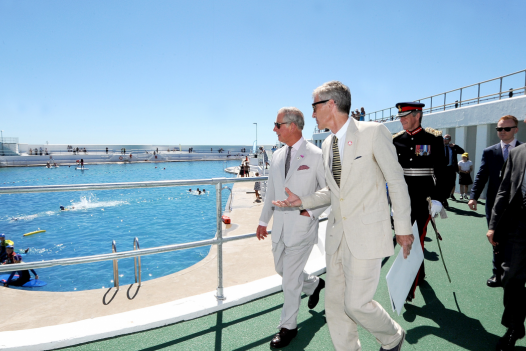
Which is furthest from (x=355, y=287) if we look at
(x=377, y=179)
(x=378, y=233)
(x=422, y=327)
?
(x=422, y=327)

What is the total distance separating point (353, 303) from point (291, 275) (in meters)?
0.74

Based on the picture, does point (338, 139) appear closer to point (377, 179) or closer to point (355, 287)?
point (377, 179)

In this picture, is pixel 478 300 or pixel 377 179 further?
pixel 478 300

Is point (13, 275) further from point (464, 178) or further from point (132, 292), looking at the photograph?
point (464, 178)

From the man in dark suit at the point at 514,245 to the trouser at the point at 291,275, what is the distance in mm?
1468

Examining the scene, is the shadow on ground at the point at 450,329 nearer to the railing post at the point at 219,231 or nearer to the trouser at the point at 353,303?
the trouser at the point at 353,303

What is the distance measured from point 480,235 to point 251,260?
17.4 ft

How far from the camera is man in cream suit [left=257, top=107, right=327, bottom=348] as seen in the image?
2.53 m

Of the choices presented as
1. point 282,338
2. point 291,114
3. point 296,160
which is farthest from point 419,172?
point 282,338

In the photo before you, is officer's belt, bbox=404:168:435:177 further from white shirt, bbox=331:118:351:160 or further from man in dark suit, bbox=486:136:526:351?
white shirt, bbox=331:118:351:160

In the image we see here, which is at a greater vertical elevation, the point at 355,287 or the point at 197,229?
the point at 355,287

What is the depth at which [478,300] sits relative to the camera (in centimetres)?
304

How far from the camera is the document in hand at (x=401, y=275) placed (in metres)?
2.21

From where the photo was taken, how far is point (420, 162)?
3.09m
